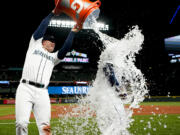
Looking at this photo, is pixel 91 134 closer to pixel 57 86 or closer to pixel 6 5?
pixel 57 86

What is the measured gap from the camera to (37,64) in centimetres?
333

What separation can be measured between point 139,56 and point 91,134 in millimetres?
29762

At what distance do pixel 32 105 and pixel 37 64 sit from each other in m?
0.63

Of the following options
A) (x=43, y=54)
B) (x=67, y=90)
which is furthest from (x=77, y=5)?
(x=67, y=90)

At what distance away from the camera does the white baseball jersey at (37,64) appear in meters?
3.31

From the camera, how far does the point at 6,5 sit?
79.7 feet

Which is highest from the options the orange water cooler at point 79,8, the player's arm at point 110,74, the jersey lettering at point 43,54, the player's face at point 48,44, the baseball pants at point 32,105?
the orange water cooler at point 79,8

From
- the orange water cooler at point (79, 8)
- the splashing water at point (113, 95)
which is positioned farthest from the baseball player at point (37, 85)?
the splashing water at point (113, 95)

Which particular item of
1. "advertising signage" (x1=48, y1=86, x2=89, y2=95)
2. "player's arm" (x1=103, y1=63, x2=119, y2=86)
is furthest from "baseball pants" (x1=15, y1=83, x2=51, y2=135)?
"advertising signage" (x1=48, y1=86, x2=89, y2=95)

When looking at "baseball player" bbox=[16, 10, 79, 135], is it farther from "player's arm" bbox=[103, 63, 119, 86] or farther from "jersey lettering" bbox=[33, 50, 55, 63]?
"player's arm" bbox=[103, 63, 119, 86]

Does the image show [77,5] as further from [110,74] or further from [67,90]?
[67,90]

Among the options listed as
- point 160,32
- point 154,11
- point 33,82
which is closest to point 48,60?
point 33,82

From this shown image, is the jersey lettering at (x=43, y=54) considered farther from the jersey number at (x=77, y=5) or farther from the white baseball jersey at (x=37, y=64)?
the jersey number at (x=77, y=5)

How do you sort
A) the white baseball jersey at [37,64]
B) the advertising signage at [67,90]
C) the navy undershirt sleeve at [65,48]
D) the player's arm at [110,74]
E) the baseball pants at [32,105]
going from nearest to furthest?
the baseball pants at [32,105]
the white baseball jersey at [37,64]
the navy undershirt sleeve at [65,48]
the player's arm at [110,74]
the advertising signage at [67,90]
